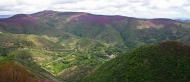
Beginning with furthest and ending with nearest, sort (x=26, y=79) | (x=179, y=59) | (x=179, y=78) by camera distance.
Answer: (x=179, y=59), (x=179, y=78), (x=26, y=79)

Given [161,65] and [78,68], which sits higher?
[161,65]

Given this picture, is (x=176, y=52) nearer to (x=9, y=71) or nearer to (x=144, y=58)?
(x=144, y=58)

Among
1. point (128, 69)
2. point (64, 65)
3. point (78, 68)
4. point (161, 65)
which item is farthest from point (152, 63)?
point (64, 65)

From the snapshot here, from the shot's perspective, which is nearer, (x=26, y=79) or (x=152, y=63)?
(x=26, y=79)

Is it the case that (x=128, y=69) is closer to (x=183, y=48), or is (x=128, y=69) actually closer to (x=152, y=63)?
(x=152, y=63)

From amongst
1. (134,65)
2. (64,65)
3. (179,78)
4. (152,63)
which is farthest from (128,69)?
(64,65)

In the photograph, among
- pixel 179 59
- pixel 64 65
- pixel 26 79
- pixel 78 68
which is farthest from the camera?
pixel 64 65

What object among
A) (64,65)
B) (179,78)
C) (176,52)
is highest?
(176,52)
